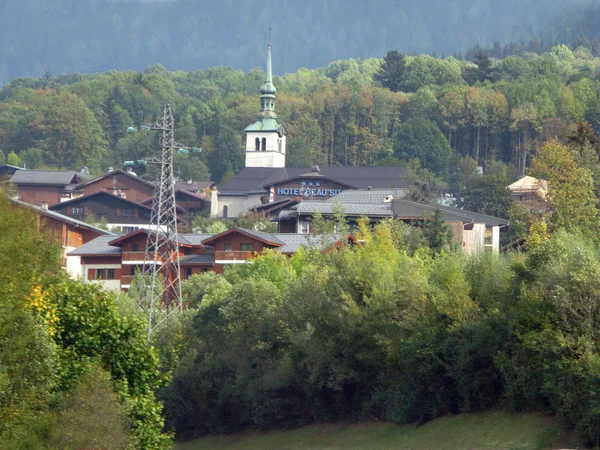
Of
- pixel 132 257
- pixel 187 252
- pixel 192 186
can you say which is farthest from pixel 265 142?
pixel 132 257

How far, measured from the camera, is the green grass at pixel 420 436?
3119cm

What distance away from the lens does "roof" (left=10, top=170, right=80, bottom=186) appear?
114 metres

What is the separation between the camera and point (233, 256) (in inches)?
2625

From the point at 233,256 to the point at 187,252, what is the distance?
6067 mm

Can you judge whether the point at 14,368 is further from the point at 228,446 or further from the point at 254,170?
the point at 254,170

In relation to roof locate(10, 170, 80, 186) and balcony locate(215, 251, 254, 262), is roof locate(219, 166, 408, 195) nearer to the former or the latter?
roof locate(10, 170, 80, 186)

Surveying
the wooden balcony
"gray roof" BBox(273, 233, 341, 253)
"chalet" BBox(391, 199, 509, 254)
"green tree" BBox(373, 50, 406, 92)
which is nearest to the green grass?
"gray roof" BBox(273, 233, 341, 253)

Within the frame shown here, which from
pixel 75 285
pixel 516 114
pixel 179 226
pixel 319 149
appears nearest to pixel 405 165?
pixel 516 114

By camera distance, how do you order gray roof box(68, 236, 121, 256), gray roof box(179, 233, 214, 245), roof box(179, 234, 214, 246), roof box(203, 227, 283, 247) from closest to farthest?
1. roof box(203, 227, 283, 247)
2. gray roof box(68, 236, 121, 256)
3. gray roof box(179, 233, 214, 245)
4. roof box(179, 234, 214, 246)

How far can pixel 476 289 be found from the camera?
3662cm

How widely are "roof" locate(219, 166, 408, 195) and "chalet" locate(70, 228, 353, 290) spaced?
39.8 meters

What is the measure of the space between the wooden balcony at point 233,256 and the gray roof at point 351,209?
877 centimetres

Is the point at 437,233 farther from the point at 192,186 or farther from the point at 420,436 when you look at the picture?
the point at 192,186

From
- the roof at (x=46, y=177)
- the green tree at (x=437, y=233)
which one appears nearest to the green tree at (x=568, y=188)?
the green tree at (x=437, y=233)
